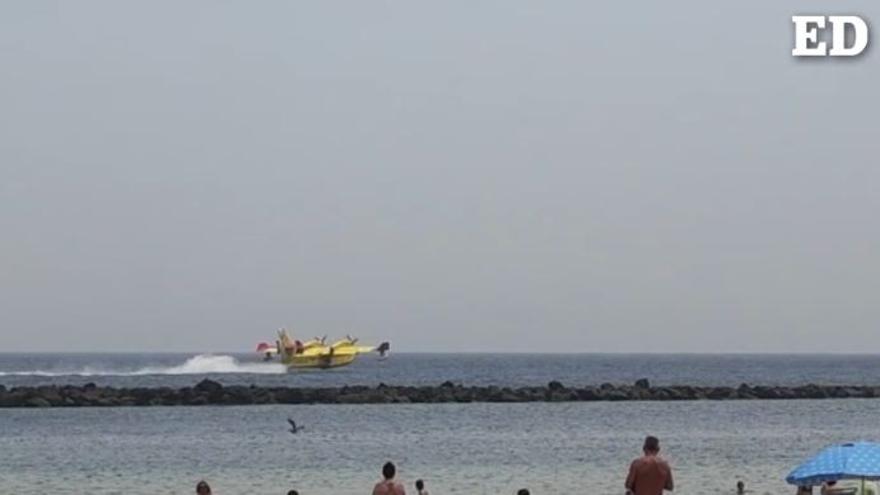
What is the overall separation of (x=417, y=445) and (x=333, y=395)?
28879mm

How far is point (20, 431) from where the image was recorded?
58.3m

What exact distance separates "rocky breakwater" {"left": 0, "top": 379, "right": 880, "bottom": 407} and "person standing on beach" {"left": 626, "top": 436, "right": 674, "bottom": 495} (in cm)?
5702

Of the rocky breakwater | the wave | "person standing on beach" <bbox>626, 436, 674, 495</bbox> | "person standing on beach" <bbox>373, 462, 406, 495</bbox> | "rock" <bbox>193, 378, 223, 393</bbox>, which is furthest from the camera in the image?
the wave

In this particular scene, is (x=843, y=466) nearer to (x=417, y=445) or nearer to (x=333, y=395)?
(x=417, y=445)

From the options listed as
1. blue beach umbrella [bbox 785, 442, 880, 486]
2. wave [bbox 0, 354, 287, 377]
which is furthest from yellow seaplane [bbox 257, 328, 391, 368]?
blue beach umbrella [bbox 785, 442, 880, 486]

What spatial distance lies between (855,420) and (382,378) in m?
64.0

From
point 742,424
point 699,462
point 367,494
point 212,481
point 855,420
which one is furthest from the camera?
point 855,420

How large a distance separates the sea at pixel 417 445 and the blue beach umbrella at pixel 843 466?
13102mm

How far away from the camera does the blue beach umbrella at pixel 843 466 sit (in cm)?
2017

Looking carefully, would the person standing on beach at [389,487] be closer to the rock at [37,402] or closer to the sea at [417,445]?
the sea at [417,445]

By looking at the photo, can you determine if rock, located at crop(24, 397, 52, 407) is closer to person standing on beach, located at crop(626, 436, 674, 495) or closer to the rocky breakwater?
the rocky breakwater

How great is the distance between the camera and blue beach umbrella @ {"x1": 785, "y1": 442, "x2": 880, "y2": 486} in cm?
2017

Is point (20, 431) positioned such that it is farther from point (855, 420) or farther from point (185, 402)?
point (855, 420)

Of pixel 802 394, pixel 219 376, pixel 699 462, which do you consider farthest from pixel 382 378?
pixel 699 462
